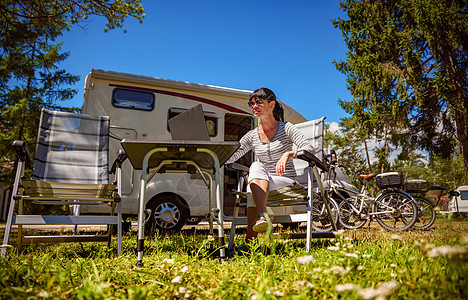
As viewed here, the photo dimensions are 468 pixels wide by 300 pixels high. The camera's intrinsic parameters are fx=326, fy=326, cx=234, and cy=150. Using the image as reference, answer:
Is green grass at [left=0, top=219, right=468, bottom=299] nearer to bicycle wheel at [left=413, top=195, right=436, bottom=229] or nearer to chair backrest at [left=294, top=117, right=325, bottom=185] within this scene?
chair backrest at [left=294, top=117, right=325, bottom=185]

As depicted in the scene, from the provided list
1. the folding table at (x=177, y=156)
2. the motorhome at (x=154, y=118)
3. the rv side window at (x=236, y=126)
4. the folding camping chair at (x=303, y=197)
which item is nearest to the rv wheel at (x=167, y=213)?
the motorhome at (x=154, y=118)

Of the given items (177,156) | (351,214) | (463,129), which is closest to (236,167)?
(177,156)

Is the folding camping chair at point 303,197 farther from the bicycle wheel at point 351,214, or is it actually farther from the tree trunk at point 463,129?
the tree trunk at point 463,129

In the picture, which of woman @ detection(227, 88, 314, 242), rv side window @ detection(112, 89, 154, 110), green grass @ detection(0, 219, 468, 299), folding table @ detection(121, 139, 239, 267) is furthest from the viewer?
rv side window @ detection(112, 89, 154, 110)

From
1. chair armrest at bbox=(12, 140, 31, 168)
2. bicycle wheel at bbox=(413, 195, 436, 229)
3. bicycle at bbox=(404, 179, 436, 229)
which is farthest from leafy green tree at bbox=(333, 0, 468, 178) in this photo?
chair armrest at bbox=(12, 140, 31, 168)

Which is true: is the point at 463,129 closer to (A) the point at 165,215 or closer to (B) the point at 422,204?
(B) the point at 422,204

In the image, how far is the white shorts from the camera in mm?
2496

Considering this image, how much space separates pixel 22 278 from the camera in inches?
60.4

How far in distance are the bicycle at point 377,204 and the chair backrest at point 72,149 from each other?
361 centimetres

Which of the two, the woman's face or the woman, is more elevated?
the woman's face

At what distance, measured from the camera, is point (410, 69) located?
10375mm

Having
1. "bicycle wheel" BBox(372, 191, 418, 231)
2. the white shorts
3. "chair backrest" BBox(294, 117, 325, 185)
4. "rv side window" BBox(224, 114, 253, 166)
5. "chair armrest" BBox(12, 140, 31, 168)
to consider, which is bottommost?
"bicycle wheel" BBox(372, 191, 418, 231)

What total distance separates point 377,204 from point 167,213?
143 inches

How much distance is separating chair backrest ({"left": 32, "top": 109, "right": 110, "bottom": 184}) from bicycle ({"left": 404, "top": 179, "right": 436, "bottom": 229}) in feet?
Result: 15.1
